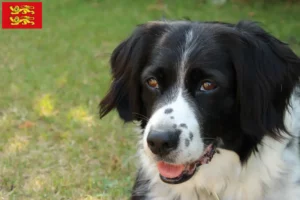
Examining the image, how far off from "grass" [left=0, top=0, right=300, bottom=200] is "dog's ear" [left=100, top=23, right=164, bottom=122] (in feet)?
3.16

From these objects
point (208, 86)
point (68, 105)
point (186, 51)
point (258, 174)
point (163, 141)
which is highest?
Result: point (186, 51)

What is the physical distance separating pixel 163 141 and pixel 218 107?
41 cm

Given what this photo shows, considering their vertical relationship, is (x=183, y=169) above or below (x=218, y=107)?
below

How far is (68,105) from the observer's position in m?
6.17

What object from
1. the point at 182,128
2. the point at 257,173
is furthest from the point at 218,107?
the point at 257,173

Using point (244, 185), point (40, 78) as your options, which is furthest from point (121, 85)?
point (40, 78)

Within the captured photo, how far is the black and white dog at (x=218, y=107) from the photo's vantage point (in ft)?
9.85

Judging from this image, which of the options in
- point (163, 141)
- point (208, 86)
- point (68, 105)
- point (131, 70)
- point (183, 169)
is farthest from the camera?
point (68, 105)

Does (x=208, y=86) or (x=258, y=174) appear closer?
(x=208, y=86)

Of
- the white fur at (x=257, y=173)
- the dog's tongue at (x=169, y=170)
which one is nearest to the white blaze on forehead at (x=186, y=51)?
the white fur at (x=257, y=173)

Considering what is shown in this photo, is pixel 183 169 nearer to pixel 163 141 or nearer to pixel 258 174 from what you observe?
pixel 163 141

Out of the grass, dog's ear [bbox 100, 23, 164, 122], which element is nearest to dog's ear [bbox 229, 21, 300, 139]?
dog's ear [bbox 100, 23, 164, 122]

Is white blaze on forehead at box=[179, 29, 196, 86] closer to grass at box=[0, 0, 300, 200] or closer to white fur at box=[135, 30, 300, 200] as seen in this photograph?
white fur at box=[135, 30, 300, 200]

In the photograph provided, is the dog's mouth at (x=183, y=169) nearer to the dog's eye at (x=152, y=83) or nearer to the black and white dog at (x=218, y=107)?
the black and white dog at (x=218, y=107)
